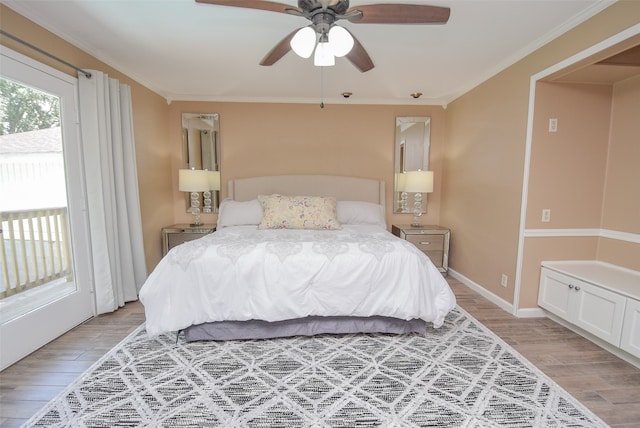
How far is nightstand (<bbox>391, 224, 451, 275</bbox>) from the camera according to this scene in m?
3.92

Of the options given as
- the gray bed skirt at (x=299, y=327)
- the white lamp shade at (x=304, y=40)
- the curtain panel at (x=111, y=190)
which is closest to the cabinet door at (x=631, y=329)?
the gray bed skirt at (x=299, y=327)

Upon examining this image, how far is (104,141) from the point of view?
8.91 feet

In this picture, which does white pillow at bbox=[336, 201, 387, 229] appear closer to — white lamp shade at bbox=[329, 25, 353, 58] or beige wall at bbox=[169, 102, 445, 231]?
beige wall at bbox=[169, 102, 445, 231]

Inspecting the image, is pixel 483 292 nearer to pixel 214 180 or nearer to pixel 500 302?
pixel 500 302

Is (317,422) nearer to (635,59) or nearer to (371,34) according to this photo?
(371,34)

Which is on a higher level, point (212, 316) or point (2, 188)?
point (2, 188)

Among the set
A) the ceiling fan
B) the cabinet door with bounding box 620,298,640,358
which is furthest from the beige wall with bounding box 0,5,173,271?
the cabinet door with bounding box 620,298,640,358

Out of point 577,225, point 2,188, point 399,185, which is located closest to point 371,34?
point 399,185

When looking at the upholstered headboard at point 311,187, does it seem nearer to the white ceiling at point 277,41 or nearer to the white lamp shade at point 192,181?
the white lamp shade at point 192,181

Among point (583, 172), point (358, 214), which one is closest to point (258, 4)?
point (358, 214)

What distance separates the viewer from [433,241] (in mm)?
3953

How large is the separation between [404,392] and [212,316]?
4.71 feet

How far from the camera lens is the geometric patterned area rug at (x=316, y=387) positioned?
5.19ft

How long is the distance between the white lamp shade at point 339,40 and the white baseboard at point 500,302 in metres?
2.81
